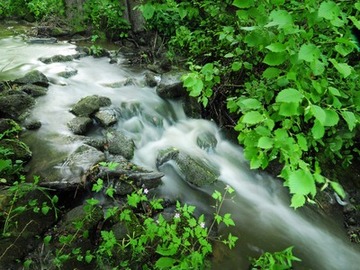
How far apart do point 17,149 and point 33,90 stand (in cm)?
225

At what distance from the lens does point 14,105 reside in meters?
5.04

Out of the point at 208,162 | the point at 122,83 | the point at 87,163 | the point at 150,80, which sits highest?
the point at 87,163

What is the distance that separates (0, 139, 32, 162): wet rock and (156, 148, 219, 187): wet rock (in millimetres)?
1955

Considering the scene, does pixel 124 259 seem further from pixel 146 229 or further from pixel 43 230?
pixel 43 230

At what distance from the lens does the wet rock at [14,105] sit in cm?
496

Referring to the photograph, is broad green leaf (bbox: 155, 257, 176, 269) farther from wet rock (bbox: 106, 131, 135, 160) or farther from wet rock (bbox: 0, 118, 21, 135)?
wet rock (bbox: 0, 118, 21, 135)

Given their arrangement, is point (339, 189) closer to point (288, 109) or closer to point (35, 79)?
point (288, 109)

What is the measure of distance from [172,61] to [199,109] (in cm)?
196

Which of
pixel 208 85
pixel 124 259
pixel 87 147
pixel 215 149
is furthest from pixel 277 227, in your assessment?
pixel 87 147

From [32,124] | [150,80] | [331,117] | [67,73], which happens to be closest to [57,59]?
[67,73]

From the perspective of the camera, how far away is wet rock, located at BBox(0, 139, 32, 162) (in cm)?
397

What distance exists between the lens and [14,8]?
1292cm

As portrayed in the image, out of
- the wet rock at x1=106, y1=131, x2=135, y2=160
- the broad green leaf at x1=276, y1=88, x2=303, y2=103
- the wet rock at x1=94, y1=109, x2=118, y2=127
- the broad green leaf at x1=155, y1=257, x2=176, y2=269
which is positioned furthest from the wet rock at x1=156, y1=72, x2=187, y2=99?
the broad green leaf at x1=276, y1=88, x2=303, y2=103

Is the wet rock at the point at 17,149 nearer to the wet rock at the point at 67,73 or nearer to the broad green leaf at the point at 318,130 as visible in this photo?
the wet rock at the point at 67,73
